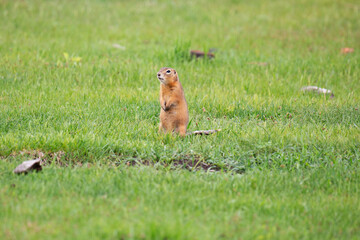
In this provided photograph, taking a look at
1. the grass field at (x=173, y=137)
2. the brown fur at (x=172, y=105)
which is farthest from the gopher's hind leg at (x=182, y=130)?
the grass field at (x=173, y=137)

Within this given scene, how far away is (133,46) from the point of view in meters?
9.62

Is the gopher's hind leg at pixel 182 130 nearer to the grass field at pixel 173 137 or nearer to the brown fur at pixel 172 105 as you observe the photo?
the brown fur at pixel 172 105

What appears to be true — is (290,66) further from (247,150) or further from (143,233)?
(143,233)

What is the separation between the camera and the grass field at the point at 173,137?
3434 millimetres

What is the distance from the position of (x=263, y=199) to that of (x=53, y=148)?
2308 mm

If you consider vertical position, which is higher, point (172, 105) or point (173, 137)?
point (172, 105)

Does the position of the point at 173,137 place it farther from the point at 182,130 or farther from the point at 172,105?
the point at 172,105

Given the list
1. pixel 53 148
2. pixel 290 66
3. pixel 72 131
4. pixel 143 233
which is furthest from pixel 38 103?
pixel 290 66

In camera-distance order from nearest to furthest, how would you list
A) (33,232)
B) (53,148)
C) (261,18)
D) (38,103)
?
(33,232) → (53,148) → (38,103) → (261,18)

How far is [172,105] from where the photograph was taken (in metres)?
5.18

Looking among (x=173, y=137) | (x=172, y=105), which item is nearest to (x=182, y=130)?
(x=173, y=137)

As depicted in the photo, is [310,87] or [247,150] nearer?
[247,150]

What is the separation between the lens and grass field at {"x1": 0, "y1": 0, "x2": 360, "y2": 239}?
3.43 meters

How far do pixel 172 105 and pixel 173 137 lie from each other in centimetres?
38
